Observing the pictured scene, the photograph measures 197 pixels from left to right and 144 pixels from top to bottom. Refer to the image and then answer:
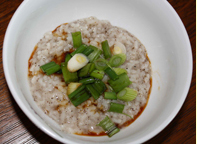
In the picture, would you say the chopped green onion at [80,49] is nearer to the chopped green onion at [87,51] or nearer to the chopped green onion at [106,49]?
the chopped green onion at [87,51]

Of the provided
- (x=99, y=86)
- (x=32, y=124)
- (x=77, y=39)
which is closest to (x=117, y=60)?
(x=99, y=86)

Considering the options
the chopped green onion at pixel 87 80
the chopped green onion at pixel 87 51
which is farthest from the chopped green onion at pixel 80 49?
the chopped green onion at pixel 87 80

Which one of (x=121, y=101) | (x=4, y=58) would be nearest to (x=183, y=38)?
(x=121, y=101)

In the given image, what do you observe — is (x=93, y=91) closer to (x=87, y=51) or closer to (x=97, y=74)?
(x=97, y=74)

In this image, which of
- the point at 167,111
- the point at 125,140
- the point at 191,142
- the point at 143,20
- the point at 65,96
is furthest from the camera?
the point at 143,20

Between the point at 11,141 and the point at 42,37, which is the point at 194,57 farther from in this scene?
the point at 11,141

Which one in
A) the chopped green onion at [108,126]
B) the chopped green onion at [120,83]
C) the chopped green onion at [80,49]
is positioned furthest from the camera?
the chopped green onion at [80,49]
